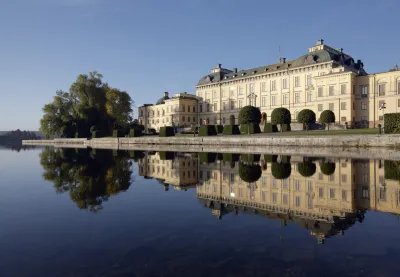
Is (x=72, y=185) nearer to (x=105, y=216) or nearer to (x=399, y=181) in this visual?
(x=105, y=216)

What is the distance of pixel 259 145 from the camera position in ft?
107

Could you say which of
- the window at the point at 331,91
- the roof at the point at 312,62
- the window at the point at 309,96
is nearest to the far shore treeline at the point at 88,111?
the roof at the point at 312,62

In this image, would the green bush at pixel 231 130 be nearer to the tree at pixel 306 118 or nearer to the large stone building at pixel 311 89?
the tree at pixel 306 118

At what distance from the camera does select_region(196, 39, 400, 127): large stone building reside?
151 feet

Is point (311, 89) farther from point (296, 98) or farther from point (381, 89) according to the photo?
point (381, 89)

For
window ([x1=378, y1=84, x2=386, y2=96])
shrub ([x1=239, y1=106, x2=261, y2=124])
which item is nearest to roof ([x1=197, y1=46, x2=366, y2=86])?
window ([x1=378, y1=84, x2=386, y2=96])

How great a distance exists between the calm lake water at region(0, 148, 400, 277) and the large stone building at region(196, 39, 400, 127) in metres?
41.4

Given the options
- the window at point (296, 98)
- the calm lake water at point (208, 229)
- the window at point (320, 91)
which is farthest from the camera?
the window at point (296, 98)

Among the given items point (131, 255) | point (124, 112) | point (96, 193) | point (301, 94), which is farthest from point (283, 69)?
point (131, 255)

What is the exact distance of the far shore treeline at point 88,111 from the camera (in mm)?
67812

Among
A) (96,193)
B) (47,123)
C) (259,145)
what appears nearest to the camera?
(96,193)

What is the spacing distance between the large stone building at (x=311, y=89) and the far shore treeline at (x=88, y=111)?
21.9 m

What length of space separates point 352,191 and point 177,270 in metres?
7.11

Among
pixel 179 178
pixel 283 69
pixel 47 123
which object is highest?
pixel 283 69
